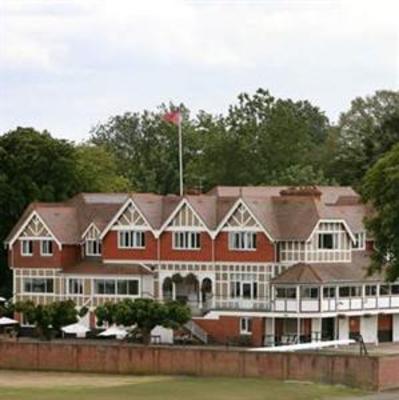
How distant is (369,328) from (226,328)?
875 cm

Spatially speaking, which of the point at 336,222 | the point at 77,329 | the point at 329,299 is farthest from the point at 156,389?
the point at 336,222

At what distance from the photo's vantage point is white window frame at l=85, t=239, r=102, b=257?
133m

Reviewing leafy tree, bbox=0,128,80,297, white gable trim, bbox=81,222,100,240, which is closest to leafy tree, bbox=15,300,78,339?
white gable trim, bbox=81,222,100,240

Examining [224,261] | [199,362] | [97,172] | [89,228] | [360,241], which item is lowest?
[199,362]

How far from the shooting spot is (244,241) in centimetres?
12656

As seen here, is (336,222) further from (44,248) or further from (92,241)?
(44,248)

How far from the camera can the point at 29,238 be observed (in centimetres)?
13362

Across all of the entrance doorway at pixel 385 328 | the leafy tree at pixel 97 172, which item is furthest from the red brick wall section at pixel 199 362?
the leafy tree at pixel 97 172

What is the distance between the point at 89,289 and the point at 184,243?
23.2ft

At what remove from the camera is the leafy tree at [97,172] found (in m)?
152

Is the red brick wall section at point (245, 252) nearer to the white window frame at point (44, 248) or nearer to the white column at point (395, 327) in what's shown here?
the white column at point (395, 327)

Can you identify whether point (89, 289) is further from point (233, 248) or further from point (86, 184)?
point (86, 184)

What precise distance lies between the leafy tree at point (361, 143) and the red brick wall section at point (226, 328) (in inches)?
1506

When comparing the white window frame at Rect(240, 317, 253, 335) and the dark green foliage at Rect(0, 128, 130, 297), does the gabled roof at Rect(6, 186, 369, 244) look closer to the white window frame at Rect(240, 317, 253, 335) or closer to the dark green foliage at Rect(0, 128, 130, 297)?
the dark green foliage at Rect(0, 128, 130, 297)
